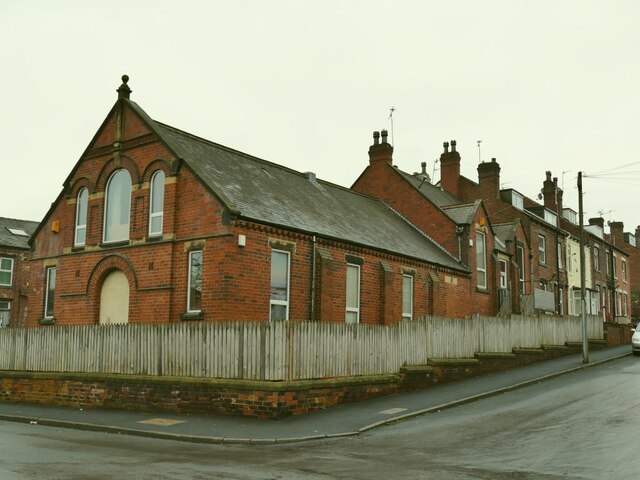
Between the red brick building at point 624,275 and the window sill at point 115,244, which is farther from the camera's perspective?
the red brick building at point 624,275

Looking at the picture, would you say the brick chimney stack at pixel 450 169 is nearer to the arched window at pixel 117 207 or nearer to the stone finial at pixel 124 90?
the stone finial at pixel 124 90

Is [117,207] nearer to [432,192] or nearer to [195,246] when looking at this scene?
[195,246]

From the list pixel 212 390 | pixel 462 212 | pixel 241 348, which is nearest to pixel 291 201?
pixel 241 348

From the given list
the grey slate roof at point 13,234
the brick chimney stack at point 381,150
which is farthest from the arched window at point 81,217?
the grey slate roof at point 13,234

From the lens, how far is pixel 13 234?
154ft

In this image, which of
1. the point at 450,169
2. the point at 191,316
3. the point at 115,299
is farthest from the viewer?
the point at 450,169

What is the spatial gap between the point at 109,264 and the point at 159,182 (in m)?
3.17

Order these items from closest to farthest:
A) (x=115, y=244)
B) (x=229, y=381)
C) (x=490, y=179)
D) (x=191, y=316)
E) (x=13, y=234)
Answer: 1. (x=229, y=381)
2. (x=191, y=316)
3. (x=115, y=244)
4. (x=490, y=179)
5. (x=13, y=234)

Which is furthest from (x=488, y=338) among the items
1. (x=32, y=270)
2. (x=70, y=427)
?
(x=32, y=270)

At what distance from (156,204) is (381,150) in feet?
57.6

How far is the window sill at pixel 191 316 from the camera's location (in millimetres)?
17906

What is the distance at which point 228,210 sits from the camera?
17594 millimetres

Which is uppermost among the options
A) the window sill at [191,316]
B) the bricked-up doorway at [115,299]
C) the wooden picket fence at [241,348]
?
the bricked-up doorway at [115,299]

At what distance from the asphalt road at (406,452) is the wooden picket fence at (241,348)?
2.62m
